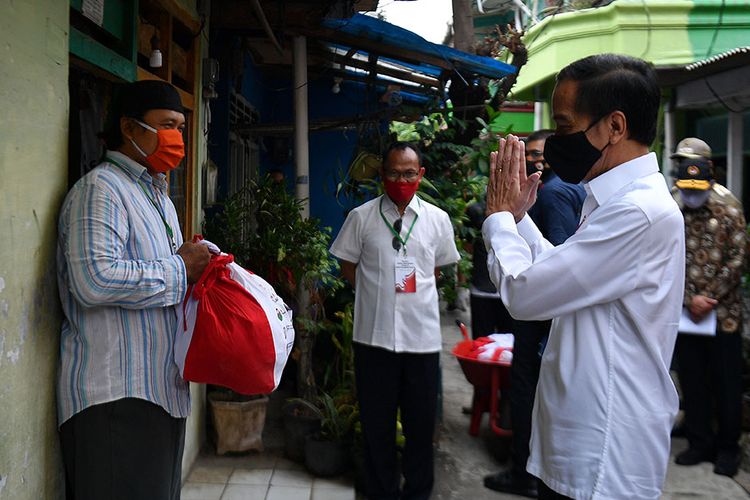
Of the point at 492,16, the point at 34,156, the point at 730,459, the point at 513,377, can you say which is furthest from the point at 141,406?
the point at 492,16

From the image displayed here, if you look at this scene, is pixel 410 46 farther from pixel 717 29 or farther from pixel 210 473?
pixel 717 29

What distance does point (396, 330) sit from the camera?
4.07m

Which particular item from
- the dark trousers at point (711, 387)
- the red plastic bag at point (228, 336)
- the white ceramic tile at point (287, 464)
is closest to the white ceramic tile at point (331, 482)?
the white ceramic tile at point (287, 464)

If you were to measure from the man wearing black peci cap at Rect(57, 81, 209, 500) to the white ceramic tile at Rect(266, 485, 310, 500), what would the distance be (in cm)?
198

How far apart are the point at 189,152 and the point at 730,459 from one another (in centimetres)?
446

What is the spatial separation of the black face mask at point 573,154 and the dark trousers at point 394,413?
214 cm

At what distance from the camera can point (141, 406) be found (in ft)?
7.68

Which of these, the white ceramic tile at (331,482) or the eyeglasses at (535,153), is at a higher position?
the eyeglasses at (535,153)

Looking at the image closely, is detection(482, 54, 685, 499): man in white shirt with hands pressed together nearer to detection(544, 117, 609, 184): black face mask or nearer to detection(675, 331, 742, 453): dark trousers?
detection(544, 117, 609, 184): black face mask

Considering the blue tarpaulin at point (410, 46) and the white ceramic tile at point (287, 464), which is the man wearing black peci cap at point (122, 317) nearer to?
the white ceramic tile at point (287, 464)

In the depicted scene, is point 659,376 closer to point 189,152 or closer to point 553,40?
point 189,152

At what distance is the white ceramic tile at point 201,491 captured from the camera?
4281 millimetres

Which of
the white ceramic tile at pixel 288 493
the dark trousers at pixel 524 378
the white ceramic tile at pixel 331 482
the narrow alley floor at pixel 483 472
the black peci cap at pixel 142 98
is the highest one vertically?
the black peci cap at pixel 142 98

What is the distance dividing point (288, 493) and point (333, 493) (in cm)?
29
